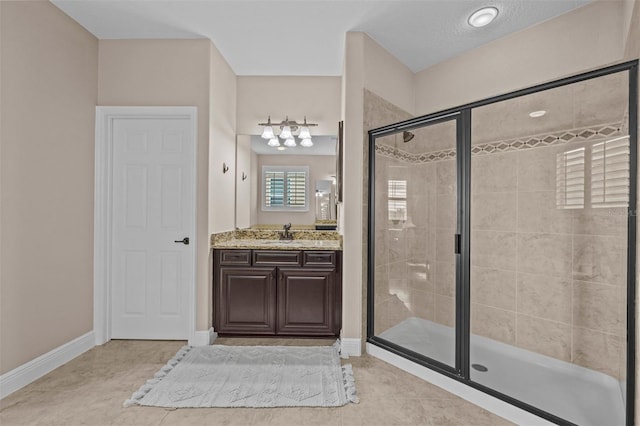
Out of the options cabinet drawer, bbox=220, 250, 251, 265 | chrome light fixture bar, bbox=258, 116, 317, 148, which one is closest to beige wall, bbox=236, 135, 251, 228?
chrome light fixture bar, bbox=258, 116, 317, 148

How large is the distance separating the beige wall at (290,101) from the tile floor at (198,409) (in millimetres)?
2499

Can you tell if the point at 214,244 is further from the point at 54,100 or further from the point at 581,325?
the point at 581,325

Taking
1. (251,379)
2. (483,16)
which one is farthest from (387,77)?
(251,379)

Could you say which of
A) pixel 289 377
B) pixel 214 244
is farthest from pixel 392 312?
pixel 214 244

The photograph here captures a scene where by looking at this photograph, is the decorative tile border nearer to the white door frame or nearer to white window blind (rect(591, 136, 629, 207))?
white window blind (rect(591, 136, 629, 207))

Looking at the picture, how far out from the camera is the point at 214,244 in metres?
2.90

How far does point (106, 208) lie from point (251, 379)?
1.99 m

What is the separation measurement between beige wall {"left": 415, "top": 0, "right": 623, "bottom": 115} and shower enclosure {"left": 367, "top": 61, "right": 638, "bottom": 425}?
183 millimetres

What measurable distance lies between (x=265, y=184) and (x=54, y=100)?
1.93 m

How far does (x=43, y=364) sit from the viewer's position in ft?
7.33

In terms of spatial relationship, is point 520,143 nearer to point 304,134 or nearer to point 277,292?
point 304,134

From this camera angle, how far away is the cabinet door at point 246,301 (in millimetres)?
2883

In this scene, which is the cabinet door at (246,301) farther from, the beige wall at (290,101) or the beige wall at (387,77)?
the beige wall at (387,77)

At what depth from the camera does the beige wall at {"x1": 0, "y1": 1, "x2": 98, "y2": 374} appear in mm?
2016
